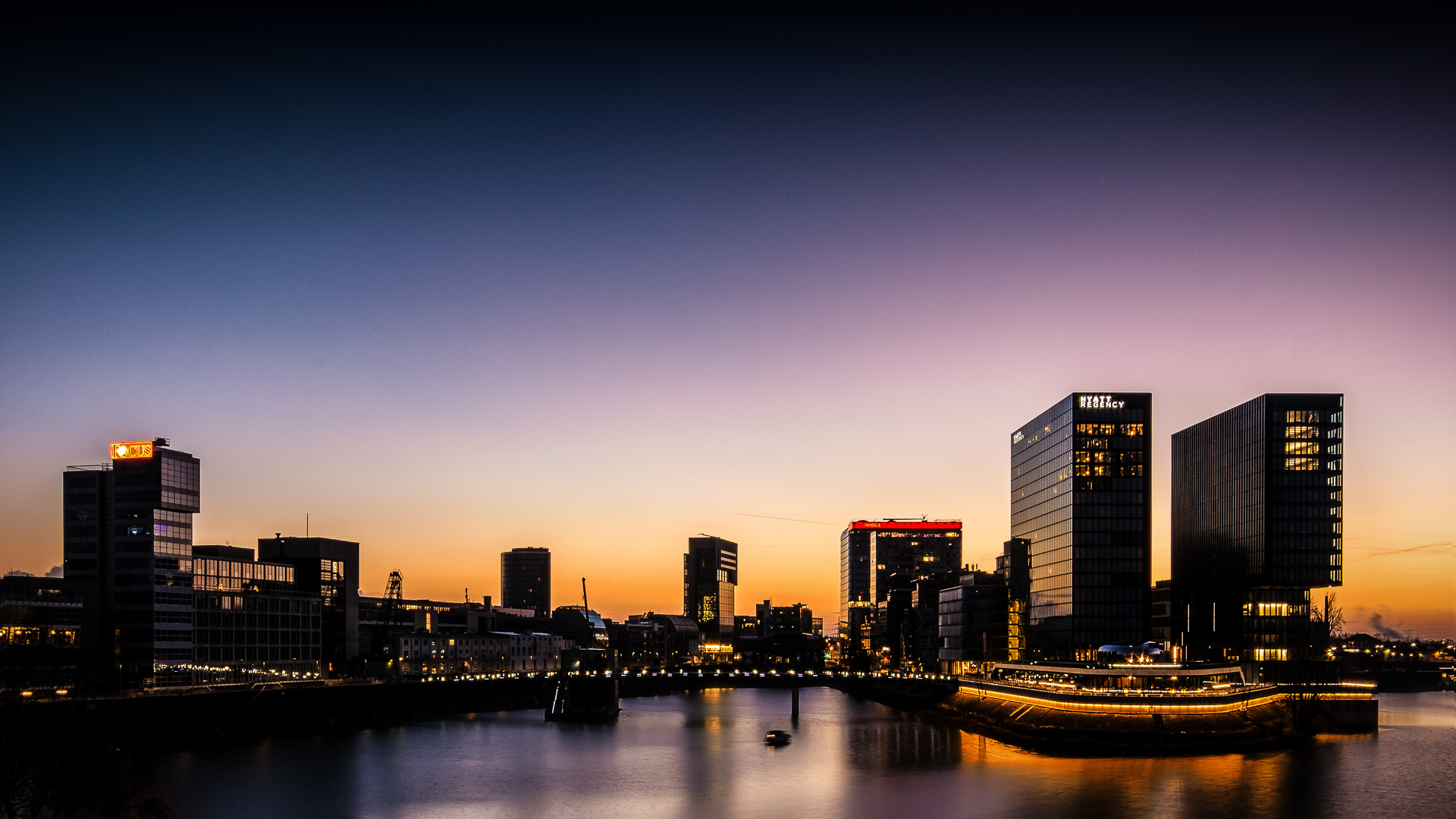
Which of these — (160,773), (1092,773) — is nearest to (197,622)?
(160,773)

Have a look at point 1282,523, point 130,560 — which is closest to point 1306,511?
point 1282,523

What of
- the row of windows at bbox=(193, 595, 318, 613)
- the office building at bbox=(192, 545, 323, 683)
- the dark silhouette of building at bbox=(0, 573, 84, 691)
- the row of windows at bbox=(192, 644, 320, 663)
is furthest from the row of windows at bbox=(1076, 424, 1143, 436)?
the dark silhouette of building at bbox=(0, 573, 84, 691)

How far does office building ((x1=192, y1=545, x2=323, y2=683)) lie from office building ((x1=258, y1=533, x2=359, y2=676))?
349 centimetres

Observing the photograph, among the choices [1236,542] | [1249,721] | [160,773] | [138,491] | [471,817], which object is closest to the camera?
[471,817]

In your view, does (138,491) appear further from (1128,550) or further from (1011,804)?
(1128,550)

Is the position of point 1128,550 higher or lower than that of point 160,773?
higher

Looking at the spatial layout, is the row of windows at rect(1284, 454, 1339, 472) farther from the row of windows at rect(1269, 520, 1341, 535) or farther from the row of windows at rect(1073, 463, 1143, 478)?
the row of windows at rect(1073, 463, 1143, 478)

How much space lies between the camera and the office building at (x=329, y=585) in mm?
191125

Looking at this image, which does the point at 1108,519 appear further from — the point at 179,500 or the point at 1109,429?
the point at 179,500

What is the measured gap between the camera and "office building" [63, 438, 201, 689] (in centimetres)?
14288

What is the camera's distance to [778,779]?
96812mm

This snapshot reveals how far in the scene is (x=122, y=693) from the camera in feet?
418

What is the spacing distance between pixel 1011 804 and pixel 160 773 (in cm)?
6547

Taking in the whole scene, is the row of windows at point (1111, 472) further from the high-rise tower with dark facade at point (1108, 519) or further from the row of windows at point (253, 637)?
the row of windows at point (253, 637)
